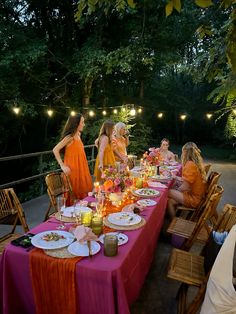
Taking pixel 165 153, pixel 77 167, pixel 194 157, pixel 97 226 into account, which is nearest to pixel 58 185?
pixel 77 167

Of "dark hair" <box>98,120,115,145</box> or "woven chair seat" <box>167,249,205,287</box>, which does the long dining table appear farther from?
"dark hair" <box>98,120,115,145</box>

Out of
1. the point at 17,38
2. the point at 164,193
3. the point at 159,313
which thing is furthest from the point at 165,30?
the point at 159,313

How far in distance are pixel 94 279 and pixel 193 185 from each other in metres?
2.37

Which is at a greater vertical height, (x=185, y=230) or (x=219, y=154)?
(x=185, y=230)

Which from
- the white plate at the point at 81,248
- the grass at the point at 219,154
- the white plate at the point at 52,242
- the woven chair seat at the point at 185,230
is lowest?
the grass at the point at 219,154

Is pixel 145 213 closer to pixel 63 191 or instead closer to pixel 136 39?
pixel 63 191

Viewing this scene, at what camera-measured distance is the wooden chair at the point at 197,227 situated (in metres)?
2.65

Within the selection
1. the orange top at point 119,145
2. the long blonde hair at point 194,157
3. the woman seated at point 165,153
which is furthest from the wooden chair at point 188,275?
the woman seated at point 165,153

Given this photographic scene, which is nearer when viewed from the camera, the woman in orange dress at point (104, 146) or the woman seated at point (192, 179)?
the woman seated at point (192, 179)

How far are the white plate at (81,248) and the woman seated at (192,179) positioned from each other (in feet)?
6.84

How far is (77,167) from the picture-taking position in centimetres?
378

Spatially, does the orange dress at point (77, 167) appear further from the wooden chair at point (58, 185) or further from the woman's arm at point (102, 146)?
the woman's arm at point (102, 146)

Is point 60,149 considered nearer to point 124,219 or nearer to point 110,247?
point 124,219

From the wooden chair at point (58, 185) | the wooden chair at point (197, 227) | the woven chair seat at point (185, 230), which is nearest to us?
the wooden chair at point (197, 227)
